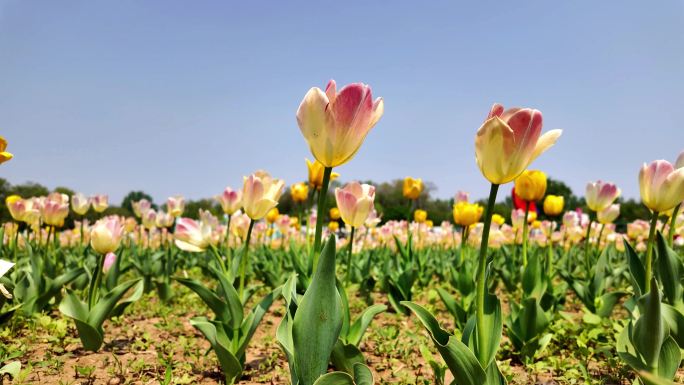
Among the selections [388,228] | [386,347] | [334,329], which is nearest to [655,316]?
[334,329]

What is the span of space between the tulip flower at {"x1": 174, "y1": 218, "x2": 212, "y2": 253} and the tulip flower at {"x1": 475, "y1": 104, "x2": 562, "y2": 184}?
168 cm

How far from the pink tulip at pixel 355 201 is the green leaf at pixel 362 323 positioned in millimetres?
448

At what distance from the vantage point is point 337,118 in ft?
4.75

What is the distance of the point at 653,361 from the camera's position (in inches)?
67.6

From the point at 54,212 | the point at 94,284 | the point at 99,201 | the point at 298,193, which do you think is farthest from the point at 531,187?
the point at 99,201

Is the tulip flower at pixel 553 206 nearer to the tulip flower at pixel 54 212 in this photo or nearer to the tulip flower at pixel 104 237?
the tulip flower at pixel 104 237

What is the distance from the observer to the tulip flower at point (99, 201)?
5.27 m

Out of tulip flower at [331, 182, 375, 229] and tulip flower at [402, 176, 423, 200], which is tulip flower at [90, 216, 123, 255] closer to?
tulip flower at [331, 182, 375, 229]

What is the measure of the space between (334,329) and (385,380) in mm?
1146

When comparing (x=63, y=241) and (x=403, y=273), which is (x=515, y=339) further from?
(x=63, y=241)

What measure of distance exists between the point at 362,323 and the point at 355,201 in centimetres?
63

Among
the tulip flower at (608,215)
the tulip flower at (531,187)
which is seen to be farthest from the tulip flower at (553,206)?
the tulip flower at (531,187)

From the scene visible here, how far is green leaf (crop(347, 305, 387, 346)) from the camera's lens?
236 centimetres

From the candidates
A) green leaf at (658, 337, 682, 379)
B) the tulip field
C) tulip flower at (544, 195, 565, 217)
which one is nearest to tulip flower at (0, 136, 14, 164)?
the tulip field
